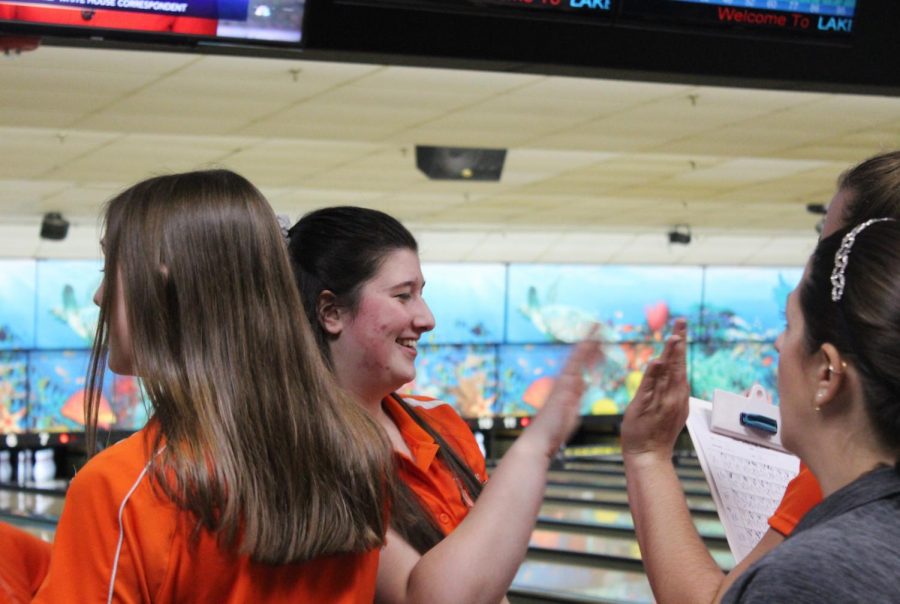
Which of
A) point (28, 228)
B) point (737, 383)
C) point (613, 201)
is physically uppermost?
point (613, 201)

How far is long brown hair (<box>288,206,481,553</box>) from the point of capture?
188cm

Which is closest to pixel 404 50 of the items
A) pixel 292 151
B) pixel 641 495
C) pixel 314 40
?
pixel 314 40

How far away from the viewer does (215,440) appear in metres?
1.30

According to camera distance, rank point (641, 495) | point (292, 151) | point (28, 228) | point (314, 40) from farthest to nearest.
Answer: point (28, 228) → point (292, 151) → point (314, 40) → point (641, 495)

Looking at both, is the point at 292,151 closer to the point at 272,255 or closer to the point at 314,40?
the point at 314,40

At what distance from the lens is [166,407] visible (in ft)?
4.38

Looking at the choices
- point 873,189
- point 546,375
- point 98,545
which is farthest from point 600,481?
point 98,545

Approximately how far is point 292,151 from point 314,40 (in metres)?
5.12

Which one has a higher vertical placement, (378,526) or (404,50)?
(404,50)

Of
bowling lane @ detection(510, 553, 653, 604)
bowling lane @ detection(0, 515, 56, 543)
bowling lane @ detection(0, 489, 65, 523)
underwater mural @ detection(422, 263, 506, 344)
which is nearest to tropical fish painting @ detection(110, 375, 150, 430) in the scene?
bowling lane @ detection(0, 489, 65, 523)

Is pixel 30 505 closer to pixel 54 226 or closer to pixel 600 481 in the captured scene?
pixel 54 226

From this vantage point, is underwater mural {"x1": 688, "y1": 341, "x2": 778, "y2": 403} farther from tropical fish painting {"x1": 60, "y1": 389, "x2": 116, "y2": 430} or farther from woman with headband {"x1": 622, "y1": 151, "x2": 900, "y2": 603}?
woman with headband {"x1": 622, "y1": 151, "x2": 900, "y2": 603}

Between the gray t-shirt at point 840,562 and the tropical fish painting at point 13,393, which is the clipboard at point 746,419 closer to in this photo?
the gray t-shirt at point 840,562

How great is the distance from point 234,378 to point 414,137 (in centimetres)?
630
